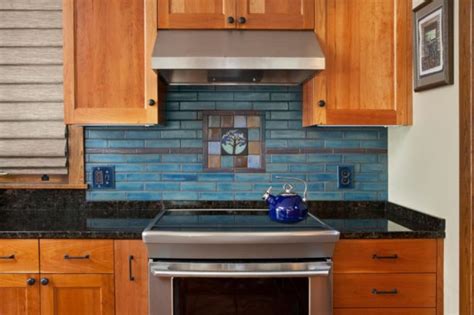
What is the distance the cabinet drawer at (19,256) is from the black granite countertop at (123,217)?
36 millimetres

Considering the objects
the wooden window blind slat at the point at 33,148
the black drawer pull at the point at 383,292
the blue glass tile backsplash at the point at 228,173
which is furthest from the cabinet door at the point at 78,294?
the black drawer pull at the point at 383,292

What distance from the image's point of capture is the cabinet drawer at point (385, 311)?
74.3 inches

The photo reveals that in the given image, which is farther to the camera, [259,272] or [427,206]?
[427,206]

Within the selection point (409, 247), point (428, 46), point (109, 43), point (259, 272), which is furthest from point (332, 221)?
point (109, 43)

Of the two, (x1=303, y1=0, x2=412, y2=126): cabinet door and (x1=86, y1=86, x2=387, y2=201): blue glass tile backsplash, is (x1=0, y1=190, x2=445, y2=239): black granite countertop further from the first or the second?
(x1=303, y1=0, x2=412, y2=126): cabinet door

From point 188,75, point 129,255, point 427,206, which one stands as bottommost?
point 129,255

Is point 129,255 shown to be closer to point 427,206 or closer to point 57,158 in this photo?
point 57,158

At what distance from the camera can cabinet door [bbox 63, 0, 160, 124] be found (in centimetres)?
212

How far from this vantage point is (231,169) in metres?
2.47

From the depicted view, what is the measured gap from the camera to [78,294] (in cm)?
191

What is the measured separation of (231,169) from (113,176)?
0.64 metres

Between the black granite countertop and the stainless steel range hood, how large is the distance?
27.9 inches

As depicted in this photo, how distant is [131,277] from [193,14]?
4.06ft

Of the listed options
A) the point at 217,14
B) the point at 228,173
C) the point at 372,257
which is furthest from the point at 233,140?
the point at 372,257
